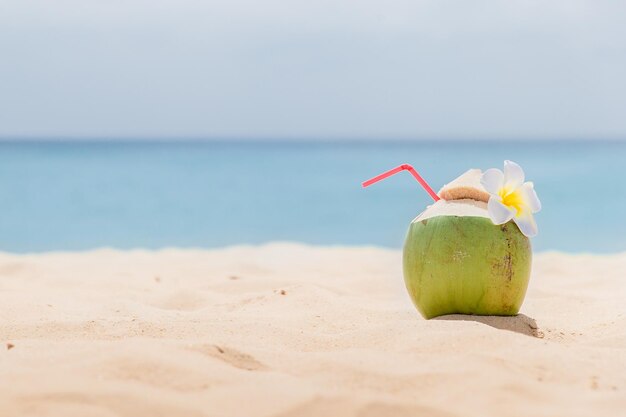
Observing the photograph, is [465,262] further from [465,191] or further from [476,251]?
[465,191]

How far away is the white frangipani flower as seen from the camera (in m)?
3.27

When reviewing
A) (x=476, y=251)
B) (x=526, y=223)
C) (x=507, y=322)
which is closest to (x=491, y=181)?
(x=526, y=223)

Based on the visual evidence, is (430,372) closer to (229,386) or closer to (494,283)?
(229,386)

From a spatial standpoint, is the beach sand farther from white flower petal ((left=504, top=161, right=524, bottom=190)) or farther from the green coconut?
white flower petal ((left=504, top=161, right=524, bottom=190))

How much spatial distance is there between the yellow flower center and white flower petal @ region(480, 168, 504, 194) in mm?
25

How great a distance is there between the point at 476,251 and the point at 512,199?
309 mm

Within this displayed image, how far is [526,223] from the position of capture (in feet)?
10.9

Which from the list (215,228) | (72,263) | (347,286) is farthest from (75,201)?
(347,286)

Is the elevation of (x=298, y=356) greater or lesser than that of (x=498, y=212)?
lesser

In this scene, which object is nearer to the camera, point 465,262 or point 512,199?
point 465,262

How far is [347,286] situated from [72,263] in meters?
2.71

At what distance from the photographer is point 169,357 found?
244 centimetres

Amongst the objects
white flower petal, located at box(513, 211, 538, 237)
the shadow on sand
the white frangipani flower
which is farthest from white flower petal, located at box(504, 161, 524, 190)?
the shadow on sand

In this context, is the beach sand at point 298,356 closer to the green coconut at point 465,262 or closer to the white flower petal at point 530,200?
the green coconut at point 465,262
